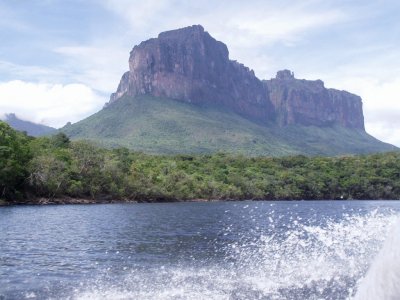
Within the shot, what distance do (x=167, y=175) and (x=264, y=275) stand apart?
97599 millimetres

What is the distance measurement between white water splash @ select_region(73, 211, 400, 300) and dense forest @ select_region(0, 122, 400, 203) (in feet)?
211

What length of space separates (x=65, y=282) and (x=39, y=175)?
70571mm

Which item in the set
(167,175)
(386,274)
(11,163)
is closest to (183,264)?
(386,274)

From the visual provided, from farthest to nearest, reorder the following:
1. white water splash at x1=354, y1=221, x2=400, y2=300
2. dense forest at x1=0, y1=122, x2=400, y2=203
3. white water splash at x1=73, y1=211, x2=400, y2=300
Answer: dense forest at x1=0, y1=122, x2=400, y2=203 < white water splash at x1=73, y1=211, x2=400, y2=300 < white water splash at x1=354, y1=221, x2=400, y2=300

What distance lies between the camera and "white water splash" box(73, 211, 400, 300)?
18.7 metres

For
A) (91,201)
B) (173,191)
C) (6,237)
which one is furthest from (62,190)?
(6,237)

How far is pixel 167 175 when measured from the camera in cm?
11931

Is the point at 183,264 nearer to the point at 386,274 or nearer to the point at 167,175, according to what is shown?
the point at 386,274

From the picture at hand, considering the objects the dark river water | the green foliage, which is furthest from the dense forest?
the dark river water

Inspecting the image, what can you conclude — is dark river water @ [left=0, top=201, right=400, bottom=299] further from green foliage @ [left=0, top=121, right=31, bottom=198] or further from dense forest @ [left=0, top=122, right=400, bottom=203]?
dense forest @ [left=0, top=122, right=400, bottom=203]

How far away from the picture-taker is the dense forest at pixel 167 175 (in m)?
89.1

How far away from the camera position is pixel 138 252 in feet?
104

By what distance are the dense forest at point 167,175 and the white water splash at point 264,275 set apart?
64290 mm

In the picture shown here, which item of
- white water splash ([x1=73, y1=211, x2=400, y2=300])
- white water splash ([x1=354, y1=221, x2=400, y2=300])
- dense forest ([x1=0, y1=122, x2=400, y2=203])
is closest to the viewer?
white water splash ([x1=354, y1=221, x2=400, y2=300])
